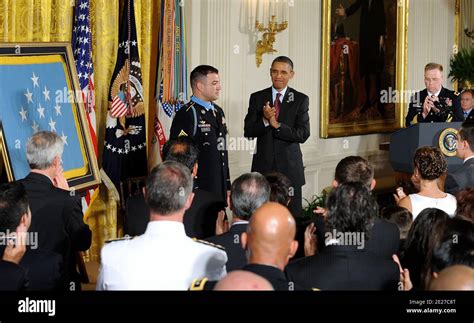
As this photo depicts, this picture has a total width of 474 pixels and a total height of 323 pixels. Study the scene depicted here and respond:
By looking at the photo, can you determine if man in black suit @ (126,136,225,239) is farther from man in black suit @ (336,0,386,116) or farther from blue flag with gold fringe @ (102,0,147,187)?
man in black suit @ (336,0,386,116)

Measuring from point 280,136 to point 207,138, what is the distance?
1017 mm

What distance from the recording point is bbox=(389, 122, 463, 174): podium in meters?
8.33

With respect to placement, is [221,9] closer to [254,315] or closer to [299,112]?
[299,112]

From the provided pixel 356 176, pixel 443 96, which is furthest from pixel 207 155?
pixel 443 96

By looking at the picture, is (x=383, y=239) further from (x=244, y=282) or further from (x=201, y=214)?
(x=244, y=282)

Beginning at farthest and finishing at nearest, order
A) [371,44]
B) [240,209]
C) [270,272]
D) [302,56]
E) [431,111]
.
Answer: [371,44] < [302,56] < [431,111] < [240,209] < [270,272]

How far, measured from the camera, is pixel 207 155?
7.64m

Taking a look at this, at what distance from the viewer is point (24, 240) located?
4219 millimetres

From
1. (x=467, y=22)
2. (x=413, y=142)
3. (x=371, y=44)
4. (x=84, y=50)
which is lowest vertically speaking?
(x=413, y=142)

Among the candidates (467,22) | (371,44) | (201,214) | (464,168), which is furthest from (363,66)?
(201,214)

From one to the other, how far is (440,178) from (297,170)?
2788mm

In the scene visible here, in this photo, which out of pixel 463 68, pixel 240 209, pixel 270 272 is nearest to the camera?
pixel 270 272

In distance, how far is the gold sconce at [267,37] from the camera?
34.4 feet

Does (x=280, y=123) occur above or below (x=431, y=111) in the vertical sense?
below
